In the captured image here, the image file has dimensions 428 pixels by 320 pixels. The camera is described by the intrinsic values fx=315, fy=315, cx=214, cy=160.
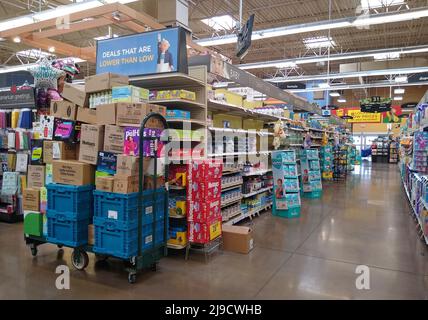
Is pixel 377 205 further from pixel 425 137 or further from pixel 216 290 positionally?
pixel 216 290

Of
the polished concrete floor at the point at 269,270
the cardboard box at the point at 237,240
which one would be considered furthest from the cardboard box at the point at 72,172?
the cardboard box at the point at 237,240

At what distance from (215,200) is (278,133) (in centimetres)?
341

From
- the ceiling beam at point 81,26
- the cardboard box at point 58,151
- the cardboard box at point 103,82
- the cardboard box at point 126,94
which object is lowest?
the cardboard box at point 58,151

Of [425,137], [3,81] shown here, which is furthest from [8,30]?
[425,137]

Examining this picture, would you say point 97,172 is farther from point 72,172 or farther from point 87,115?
point 87,115

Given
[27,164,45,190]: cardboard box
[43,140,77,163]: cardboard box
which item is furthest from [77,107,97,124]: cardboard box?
[27,164,45,190]: cardboard box

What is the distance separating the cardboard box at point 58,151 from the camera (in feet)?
12.9

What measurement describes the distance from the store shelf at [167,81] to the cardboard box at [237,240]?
220cm

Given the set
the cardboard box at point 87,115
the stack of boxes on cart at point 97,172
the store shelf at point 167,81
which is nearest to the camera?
the stack of boxes on cart at point 97,172

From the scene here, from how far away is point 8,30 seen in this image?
742cm

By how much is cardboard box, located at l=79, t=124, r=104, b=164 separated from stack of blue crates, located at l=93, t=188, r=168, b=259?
46 cm

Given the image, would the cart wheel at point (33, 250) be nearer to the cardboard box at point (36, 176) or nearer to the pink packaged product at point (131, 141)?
the cardboard box at point (36, 176)

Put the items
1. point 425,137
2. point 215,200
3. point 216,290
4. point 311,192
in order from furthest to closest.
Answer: point 311,192
point 425,137
point 215,200
point 216,290
